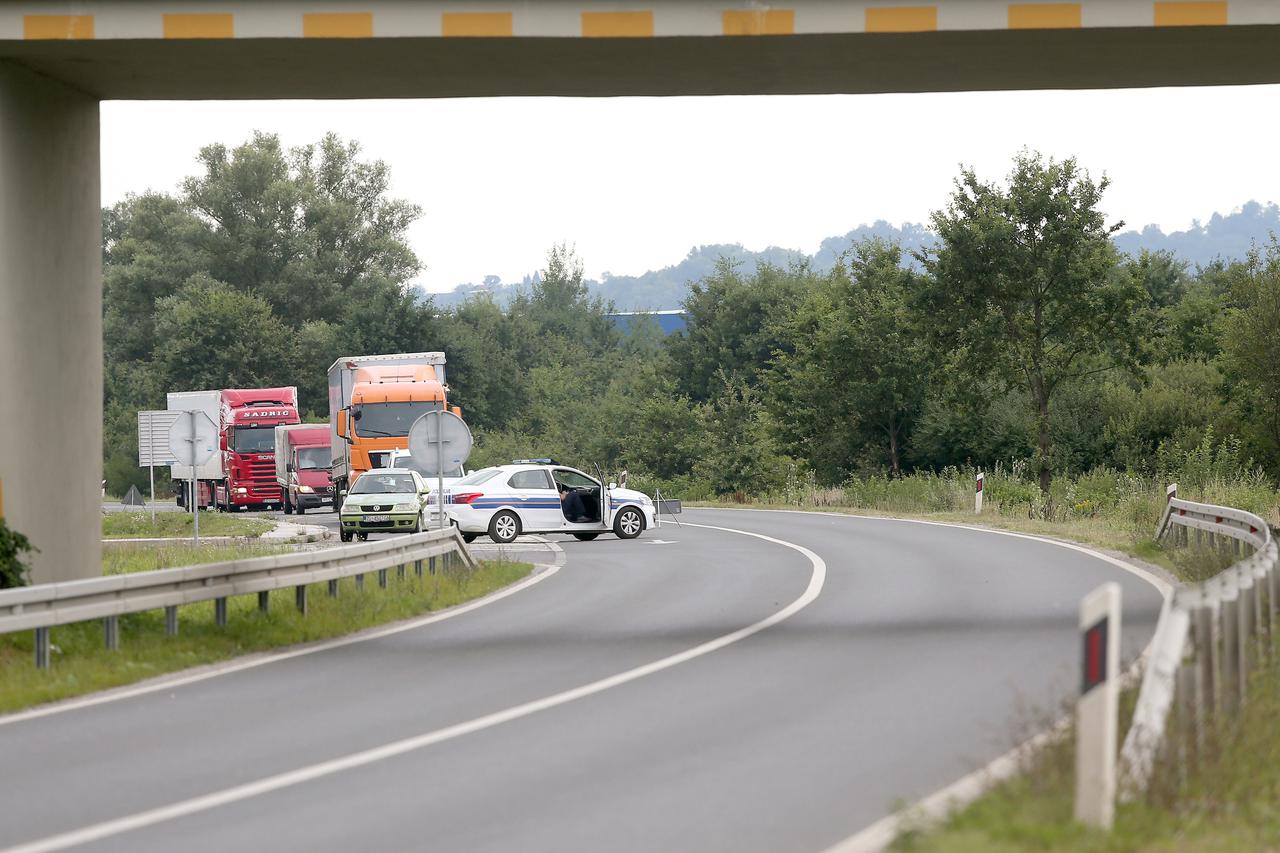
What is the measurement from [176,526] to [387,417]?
652 centimetres

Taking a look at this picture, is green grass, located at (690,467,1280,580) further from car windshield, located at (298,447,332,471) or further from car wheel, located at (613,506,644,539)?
car windshield, located at (298,447,332,471)

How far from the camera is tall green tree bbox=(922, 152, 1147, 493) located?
39000 mm

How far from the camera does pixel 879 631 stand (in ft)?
50.7

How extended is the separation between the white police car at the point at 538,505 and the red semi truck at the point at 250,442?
92.1 ft

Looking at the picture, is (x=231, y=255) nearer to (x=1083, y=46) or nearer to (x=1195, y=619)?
(x=1083, y=46)

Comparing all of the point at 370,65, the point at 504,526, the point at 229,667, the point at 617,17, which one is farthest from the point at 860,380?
the point at 229,667

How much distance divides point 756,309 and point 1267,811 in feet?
249

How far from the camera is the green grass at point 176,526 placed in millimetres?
39094

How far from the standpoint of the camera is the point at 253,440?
59375mm

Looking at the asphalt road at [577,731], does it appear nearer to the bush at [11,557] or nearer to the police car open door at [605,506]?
the bush at [11,557]

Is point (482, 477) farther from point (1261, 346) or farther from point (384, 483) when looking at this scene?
point (1261, 346)

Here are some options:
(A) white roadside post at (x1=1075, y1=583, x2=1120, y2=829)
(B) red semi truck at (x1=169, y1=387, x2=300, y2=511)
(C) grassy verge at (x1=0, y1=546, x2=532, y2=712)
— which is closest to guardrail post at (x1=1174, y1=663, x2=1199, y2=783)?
(A) white roadside post at (x1=1075, y1=583, x2=1120, y2=829)

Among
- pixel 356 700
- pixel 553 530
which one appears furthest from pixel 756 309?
pixel 356 700

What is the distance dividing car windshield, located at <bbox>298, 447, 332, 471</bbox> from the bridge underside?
39503 mm
